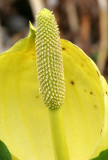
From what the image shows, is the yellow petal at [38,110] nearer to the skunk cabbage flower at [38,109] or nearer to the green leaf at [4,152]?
the skunk cabbage flower at [38,109]

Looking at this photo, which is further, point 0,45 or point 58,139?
point 0,45

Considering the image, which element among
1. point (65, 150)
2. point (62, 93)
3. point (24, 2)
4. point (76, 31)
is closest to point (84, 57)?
point (62, 93)

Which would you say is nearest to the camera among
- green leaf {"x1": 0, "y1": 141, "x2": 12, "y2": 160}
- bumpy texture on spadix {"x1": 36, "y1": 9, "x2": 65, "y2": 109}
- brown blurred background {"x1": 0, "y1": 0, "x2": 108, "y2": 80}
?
bumpy texture on spadix {"x1": 36, "y1": 9, "x2": 65, "y2": 109}

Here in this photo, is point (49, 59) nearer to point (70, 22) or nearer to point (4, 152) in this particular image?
point (4, 152)

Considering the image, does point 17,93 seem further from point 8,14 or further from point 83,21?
point 8,14

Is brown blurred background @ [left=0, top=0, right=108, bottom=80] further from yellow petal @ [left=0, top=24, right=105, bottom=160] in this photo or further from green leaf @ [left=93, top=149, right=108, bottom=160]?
green leaf @ [left=93, top=149, right=108, bottom=160]

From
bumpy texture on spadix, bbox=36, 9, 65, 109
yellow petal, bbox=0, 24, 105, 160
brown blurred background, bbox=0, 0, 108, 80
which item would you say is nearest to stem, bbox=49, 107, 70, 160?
bumpy texture on spadix, bbox=36, 9, 65, 109

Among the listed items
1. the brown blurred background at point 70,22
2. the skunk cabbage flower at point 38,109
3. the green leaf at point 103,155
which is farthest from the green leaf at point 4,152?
the brown blurred background at point 70,22
